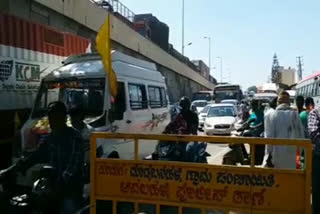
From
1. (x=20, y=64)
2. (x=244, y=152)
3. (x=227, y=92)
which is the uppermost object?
(x=20, y=64)

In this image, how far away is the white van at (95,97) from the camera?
7.68 meters

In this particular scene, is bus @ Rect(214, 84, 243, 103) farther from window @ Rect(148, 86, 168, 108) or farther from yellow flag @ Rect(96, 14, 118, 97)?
yellow flag @ Rect(96, 14, 118, 97)

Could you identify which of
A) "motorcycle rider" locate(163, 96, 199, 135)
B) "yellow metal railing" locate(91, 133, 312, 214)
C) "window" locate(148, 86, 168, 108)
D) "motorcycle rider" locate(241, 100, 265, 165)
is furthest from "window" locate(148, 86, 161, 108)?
"yellow metal railing" locate(91, 133, 312, 214)

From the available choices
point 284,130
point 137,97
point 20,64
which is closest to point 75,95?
point 137,97

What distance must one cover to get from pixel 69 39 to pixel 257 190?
28.8 ft

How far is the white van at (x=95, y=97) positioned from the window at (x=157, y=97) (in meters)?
0.85

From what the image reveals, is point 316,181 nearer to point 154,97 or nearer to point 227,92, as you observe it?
point 154,97

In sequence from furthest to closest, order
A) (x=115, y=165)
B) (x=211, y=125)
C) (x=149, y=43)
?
(x=149, y=43)
(x=211, y=125)
(x=115, y=165)

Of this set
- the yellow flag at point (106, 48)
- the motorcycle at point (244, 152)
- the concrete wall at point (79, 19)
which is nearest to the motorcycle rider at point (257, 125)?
the motorcycle at point (244, 152)

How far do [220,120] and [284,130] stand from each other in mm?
13634

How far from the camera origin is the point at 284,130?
21.6 ft

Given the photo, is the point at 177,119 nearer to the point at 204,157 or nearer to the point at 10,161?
the point at 204,157

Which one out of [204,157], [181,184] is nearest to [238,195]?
[181,184]

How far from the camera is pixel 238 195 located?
395 cm
